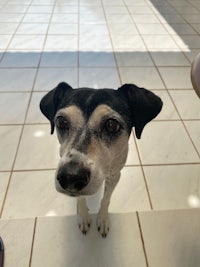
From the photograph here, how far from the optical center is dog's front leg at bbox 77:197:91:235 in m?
2.22

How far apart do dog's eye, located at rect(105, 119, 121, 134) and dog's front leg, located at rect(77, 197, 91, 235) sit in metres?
0.75

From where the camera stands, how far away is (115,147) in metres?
1.77

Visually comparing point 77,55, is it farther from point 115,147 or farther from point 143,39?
point 115,147

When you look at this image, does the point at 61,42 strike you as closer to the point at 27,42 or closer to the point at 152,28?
the point at 27,42

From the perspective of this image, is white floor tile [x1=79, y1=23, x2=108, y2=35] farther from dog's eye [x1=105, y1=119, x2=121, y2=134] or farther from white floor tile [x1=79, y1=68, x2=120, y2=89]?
dog's eye [x1=105, y1=119, x2=121, y2=134]

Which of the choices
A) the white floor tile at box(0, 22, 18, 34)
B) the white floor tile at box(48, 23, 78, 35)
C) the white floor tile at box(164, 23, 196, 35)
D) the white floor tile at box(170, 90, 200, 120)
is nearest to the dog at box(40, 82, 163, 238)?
the white floor tile at box(170, 90, 200, 120)

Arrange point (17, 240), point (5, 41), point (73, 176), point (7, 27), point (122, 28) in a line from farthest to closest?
point (122, 28) → point (7, 27) → point (5, 41) → point (17, 240) → point (73, 176)

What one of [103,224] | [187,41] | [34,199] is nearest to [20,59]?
[34,199]

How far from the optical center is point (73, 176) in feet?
4.93

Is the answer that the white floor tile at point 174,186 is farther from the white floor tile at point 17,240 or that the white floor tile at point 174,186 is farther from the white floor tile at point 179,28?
the white floor tile at point 179,28

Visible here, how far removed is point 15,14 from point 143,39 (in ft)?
10.3

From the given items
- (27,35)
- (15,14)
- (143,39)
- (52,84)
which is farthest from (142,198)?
(15,14)

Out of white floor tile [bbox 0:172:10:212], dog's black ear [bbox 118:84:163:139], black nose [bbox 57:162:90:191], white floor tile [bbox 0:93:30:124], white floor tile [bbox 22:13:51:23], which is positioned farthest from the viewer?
white floor tile [bbox 22:13:51:23]

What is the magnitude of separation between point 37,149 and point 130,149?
0.99 metres
